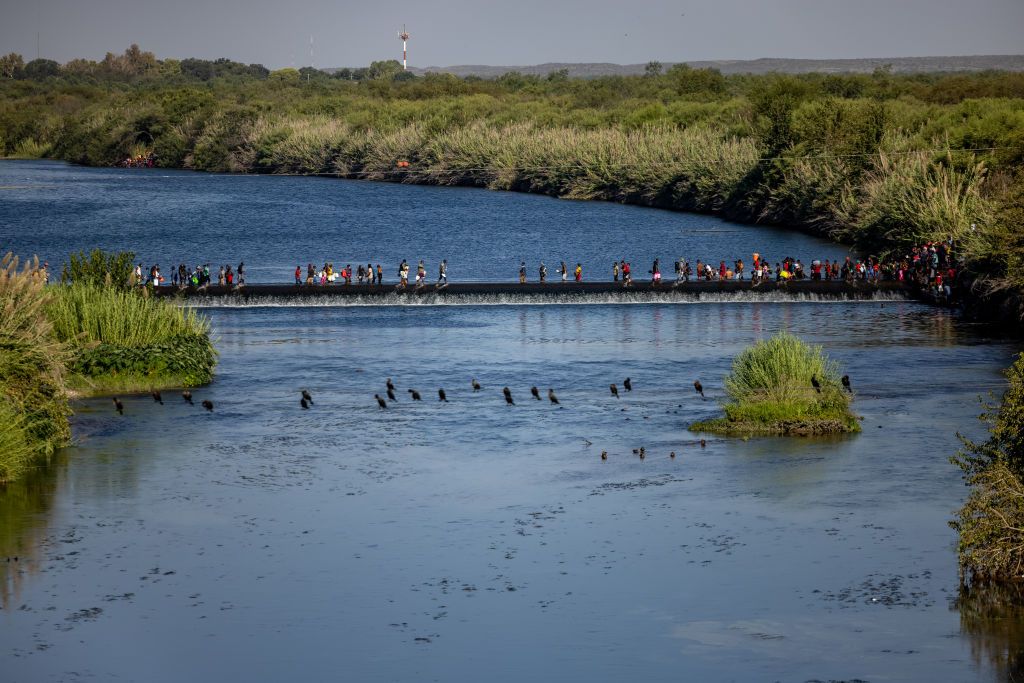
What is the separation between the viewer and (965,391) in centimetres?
5069

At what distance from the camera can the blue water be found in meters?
93.1

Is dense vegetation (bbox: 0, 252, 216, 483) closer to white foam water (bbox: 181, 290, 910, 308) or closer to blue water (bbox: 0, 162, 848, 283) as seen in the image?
white foam water (bbox: 181, 290, 910, 308)

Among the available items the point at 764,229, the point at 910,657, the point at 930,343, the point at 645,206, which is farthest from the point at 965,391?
the point at 645,206

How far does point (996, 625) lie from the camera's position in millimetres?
28141

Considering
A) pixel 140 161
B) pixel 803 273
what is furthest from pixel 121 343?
pixel 140 161

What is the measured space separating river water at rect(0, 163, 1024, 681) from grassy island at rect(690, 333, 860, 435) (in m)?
0.80

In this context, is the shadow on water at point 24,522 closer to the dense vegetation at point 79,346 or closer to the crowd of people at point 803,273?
the dense vegetation at point 79,346

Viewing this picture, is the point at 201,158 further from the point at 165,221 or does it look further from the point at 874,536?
the point at 874,536

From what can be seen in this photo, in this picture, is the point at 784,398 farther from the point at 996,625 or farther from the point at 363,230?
A: the point at 363,230

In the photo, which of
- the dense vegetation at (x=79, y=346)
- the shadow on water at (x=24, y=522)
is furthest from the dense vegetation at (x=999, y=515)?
the dense vegetation at (x=79, y=346)

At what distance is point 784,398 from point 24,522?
2173 centimetres

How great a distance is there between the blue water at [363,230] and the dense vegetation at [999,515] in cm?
5503

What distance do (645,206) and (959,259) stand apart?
184ft

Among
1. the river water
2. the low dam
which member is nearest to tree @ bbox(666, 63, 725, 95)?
the low dam
